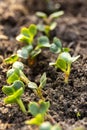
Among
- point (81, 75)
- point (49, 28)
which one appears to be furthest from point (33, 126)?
point (49, 28)

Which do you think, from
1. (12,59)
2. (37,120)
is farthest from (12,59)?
(37,120)

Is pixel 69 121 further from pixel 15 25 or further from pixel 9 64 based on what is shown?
pixel 15 25

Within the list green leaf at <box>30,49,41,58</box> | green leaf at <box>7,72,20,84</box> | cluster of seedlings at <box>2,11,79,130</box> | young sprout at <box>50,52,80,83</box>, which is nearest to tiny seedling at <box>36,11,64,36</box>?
cluster of seedlings at <box>2,11,79,130</box>

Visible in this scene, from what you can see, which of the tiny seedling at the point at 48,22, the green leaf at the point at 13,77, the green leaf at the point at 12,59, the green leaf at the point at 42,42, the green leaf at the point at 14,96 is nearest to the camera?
the green leaf at the point at 14,96

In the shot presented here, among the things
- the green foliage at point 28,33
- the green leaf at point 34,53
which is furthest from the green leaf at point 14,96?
the green foliage at point 28,33

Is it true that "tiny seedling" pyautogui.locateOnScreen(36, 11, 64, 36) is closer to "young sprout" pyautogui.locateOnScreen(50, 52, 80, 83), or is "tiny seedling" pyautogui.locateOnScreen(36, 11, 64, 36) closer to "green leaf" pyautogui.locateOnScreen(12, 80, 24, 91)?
"young sprout" pyautogui.locateOnScreen(50, 52, 80, 83)

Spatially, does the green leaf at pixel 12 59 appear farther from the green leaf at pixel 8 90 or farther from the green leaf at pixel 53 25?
the green leaf at pixel 53 25

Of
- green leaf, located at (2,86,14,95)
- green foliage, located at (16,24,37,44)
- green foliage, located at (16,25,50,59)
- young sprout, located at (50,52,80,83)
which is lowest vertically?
green leaf, located at (2,86,14,95)
